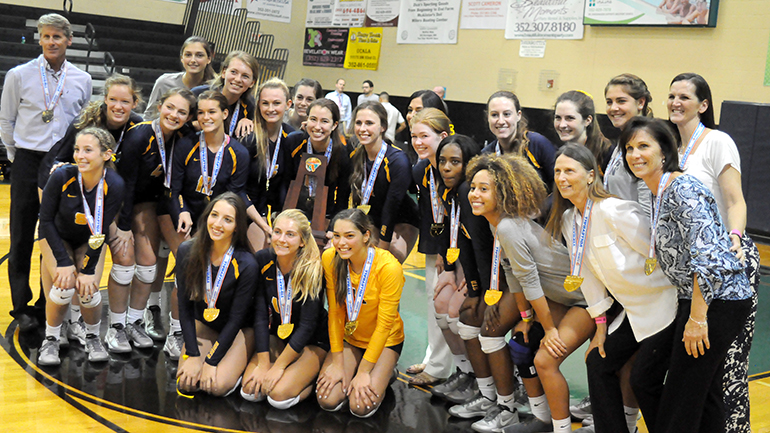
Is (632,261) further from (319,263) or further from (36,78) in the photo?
(36,78)

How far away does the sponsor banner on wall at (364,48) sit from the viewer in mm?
14266

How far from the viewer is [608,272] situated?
268 cm

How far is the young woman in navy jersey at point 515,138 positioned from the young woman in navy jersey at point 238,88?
62.3 inches

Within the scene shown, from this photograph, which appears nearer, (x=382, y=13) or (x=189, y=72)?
(x=189, y=72)

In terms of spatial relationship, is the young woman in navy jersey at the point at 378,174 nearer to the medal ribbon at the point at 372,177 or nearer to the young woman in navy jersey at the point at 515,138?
the medal ribbon at the point at 372,177

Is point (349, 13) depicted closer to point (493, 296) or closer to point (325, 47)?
point (325, 47)

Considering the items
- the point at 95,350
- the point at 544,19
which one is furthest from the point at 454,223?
the point at 544,19

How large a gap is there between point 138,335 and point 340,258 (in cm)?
153

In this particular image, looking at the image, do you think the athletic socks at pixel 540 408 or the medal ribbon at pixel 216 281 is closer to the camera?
the athletic socks at pixel 540 408

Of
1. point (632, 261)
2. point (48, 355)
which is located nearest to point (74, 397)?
point (48, 355)

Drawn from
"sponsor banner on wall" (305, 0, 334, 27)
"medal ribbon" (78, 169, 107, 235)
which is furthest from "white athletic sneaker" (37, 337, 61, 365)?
"sponsor banner on wall" (305, 0, 334, 27)

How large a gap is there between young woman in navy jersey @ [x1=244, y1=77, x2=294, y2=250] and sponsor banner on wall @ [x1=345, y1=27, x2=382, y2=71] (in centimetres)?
1026

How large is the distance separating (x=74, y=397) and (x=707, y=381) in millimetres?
2897

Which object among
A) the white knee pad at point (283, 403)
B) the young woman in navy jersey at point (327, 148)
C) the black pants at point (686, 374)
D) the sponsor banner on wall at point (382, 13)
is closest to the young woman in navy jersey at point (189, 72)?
the young woman in navy jersey at point (327, 148)
